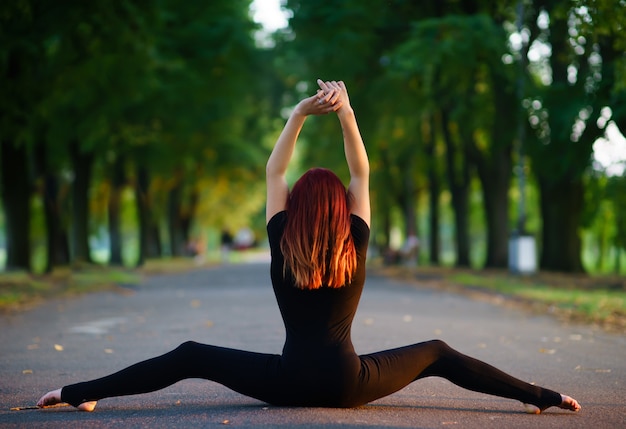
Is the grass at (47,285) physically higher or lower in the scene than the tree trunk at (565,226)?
lower

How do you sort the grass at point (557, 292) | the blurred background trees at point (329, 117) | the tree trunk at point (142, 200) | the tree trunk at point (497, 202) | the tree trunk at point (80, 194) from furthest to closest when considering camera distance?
the tree trunk at point (142, 200) → the tree trunk at point (80, 194) → the tree trunk at point (497, 202) → the blurred background trees at point (329, 117) → the grass at point (557, 292)

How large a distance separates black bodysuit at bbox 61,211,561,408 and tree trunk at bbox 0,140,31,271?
67.0 feet

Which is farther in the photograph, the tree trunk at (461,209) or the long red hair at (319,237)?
the tree trunk at (461,209)

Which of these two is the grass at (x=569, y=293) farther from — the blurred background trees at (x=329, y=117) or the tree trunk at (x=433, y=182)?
the tree trunk at (x=433, y=182)

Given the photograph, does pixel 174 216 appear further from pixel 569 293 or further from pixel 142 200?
pixel 569 293

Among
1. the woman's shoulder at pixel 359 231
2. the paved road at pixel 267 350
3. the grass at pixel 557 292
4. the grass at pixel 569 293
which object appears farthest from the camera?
the grass at pixel 569 293

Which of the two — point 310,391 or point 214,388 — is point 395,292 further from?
point 310,391

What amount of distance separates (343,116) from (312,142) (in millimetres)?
34212

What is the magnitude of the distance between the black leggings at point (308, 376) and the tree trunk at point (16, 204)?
20388 millimetres

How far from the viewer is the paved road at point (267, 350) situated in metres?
5.74

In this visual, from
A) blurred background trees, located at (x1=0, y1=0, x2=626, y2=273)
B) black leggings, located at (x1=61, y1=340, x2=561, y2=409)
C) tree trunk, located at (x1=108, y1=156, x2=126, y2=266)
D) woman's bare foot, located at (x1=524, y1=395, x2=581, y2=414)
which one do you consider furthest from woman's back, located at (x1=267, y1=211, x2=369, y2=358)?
tree trunk, located at (x1=108, y1=156, x2=126, y2=266)

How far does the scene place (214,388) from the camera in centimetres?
738

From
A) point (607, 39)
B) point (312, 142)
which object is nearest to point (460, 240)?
point (312, 142)

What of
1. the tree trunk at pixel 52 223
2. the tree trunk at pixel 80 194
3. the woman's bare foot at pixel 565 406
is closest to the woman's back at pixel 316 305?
the woman's bare foot at pixel 565 406
